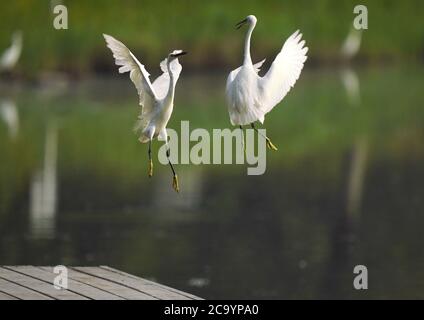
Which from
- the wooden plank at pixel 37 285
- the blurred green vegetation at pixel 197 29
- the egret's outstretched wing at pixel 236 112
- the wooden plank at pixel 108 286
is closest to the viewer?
the egret's outstretched wing at pixel 236 112

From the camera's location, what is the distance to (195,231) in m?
14.4

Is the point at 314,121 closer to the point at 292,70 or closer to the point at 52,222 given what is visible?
the point at 52,222

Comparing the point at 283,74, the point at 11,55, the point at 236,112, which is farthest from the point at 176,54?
the point at 11,55

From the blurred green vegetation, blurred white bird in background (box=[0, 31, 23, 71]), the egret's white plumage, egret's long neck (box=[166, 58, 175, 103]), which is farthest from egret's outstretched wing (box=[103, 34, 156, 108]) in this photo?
the blurred green vegetation

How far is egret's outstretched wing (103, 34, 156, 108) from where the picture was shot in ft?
24.3

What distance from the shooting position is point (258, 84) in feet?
24.3

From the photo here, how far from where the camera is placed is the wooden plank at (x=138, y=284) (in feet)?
25.3

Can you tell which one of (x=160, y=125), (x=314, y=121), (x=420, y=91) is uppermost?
(x=420, y=91)

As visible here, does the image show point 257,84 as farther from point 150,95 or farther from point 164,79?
point 164,79

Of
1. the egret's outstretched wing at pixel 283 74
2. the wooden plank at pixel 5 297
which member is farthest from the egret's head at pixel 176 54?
the wooden plank at pixel 5 297

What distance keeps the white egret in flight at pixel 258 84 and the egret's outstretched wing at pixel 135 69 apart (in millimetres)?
462

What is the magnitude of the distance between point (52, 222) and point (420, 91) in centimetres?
2030

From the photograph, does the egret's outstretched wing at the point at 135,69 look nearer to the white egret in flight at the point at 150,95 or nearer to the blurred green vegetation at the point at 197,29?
the white egret in flight at the point at 150,95

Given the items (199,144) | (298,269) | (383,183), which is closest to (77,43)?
(199,144)
